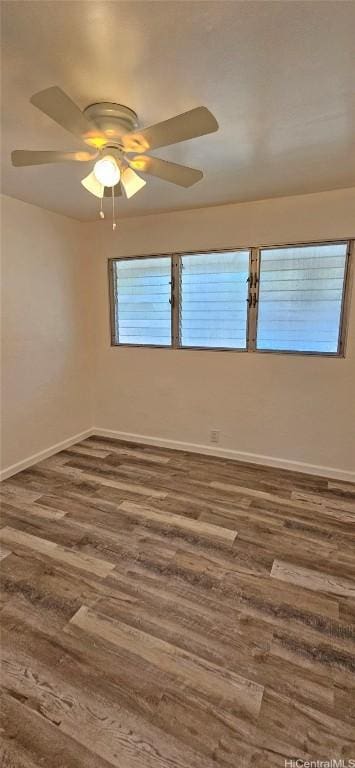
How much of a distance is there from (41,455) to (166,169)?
279cm

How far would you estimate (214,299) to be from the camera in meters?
3.30

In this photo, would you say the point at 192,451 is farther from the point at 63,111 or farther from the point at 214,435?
the point at 63,111

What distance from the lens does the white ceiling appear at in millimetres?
1090

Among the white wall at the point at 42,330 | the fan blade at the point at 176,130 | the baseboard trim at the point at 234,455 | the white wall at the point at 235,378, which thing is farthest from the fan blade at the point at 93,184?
the baseboard trim at the point at 234,455

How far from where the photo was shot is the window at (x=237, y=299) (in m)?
2.88

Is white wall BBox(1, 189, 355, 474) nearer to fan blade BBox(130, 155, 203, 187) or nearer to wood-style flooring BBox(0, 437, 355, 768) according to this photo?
wood-style flooring BBox(0, 437, 355, 768)

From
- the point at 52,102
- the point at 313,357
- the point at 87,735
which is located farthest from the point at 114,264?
the point at 87,735

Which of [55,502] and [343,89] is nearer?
[343,89]

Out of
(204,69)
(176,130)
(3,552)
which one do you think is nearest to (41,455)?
(3,552)

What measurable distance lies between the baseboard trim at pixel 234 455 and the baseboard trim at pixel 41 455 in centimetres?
22

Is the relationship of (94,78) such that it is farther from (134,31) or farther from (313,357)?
(313,357)

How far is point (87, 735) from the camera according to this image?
3.94 ft

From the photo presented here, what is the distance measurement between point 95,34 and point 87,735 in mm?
2421

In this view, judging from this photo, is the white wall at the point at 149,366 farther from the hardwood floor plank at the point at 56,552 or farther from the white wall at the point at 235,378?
the hardwood floor plank at the point at 56,552
